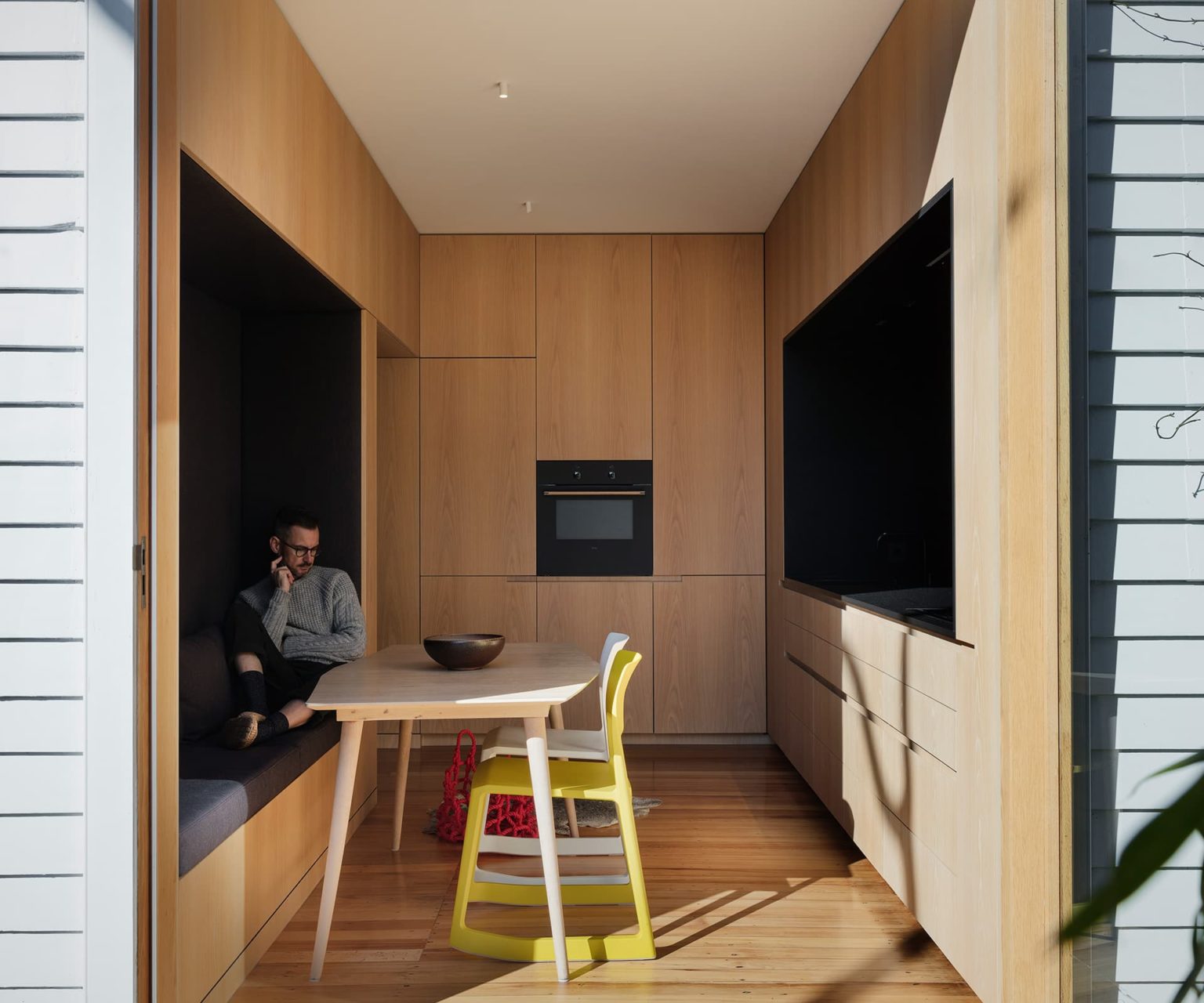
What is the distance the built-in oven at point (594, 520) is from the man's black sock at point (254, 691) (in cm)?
230

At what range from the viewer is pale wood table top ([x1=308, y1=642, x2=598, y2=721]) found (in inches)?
105

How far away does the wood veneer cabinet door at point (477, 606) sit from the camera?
5691 millimetres

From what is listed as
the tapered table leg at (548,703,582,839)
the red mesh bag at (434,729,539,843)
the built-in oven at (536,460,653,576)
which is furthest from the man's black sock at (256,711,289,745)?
the built-in oven at (536,460,653,576)

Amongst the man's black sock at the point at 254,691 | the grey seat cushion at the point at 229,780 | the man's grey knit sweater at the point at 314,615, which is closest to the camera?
the grey seat cushion at the point at 229,780

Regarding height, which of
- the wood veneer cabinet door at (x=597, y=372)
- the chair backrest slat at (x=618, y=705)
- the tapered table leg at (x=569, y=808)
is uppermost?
the wood veneer cabinet door at (x=597, y=372)

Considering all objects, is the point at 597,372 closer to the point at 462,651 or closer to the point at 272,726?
the point at 462,651

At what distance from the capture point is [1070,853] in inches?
81.5

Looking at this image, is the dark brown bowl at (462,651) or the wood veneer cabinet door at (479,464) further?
the wood veneer cabinet door at (479,464)

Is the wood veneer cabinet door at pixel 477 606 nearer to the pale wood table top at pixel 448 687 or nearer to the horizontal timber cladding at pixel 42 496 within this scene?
the pale wood table top at pixel 448 687

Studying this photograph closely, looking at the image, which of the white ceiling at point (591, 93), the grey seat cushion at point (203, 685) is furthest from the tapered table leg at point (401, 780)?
the white ceiling at point (591, 93)

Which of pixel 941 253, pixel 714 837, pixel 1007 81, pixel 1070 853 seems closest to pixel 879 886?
pixel 714 837

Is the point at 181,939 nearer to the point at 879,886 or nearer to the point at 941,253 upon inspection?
the point at 879,886

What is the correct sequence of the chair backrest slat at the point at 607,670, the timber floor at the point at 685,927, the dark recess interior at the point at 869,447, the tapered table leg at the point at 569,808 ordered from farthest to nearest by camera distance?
the dark recess interior at the point at 869,447
the tapered table leg at the point at 569,808
the chair backrest slat at the point at 607,670
the timber floor at the point at 685,927

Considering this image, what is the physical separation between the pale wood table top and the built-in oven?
2.10 m
